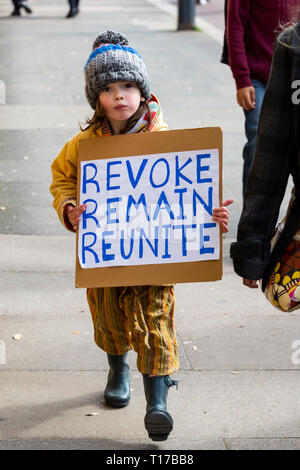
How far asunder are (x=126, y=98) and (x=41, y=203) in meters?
3.83

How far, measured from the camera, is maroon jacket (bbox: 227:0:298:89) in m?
5.58

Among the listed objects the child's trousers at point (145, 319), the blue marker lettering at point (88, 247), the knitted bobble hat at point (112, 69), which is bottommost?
the child's trousers at point (145, 319)

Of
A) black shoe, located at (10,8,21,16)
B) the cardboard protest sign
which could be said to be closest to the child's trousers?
the cardboard protest sign

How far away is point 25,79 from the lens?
12578 millimetres

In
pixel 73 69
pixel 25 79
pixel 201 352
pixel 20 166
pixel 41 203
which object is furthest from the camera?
pixel 73 69

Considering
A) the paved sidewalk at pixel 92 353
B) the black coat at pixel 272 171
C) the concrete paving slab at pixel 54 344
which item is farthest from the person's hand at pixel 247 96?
the black coat at pixel 272 171

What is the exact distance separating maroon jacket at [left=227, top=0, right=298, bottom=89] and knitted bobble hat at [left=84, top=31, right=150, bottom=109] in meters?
2.24

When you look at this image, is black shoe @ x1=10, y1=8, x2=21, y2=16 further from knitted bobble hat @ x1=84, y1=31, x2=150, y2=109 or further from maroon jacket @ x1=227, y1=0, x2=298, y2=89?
knitted bobble hat @ x1=84, y1=31, x2=150, y2=109

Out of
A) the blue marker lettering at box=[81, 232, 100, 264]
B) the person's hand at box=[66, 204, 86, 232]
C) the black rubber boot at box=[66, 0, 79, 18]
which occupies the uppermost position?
the person's hand at box=[66, 204, 86, 232]

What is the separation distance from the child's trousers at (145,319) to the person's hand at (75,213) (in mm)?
325

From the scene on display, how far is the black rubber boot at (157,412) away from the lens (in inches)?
129

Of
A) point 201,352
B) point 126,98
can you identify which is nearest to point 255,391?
point 201,352

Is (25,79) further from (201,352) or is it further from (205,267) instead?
(205,267)

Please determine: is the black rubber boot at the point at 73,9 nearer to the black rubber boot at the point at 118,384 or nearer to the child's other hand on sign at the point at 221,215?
the black rubber boot at the point at 118,384
